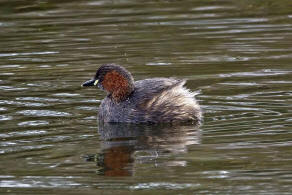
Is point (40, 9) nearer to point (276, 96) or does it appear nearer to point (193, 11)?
point (193, 11)

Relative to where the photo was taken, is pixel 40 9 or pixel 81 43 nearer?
pixel 81 43

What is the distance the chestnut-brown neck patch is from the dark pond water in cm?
37

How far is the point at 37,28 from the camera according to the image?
15562 mm

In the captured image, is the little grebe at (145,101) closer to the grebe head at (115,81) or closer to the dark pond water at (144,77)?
the grebe head at (115,81)

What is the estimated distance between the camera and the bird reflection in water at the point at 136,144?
314 inches

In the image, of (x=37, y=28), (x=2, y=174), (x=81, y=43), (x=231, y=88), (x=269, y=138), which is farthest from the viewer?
(x=37, y=28)

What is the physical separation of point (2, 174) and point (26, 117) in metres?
2.20

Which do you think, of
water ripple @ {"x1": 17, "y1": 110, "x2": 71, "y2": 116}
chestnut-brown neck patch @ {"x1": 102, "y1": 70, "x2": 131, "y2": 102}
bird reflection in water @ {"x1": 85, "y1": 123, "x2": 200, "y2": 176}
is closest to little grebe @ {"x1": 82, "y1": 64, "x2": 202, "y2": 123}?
chestnut-brown neck patch @ {"x1": 102, "y1": 70, "x2": 131, "y2": 102}

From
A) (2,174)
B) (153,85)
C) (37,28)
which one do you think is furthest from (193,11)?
(2,174)

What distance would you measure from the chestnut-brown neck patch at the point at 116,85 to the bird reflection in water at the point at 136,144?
13.0 inches

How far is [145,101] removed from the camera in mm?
9750

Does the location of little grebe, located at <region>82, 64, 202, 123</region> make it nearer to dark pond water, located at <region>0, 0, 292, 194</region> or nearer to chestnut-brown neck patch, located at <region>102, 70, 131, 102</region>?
chestnut-brown neck patch, located at <region>102, 70, 131, 102</region>

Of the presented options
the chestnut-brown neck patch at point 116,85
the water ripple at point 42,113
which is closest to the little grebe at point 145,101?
the chestnut-brown neck patch at point 116,85

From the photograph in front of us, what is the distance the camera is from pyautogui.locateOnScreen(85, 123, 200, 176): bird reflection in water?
26.1ft
